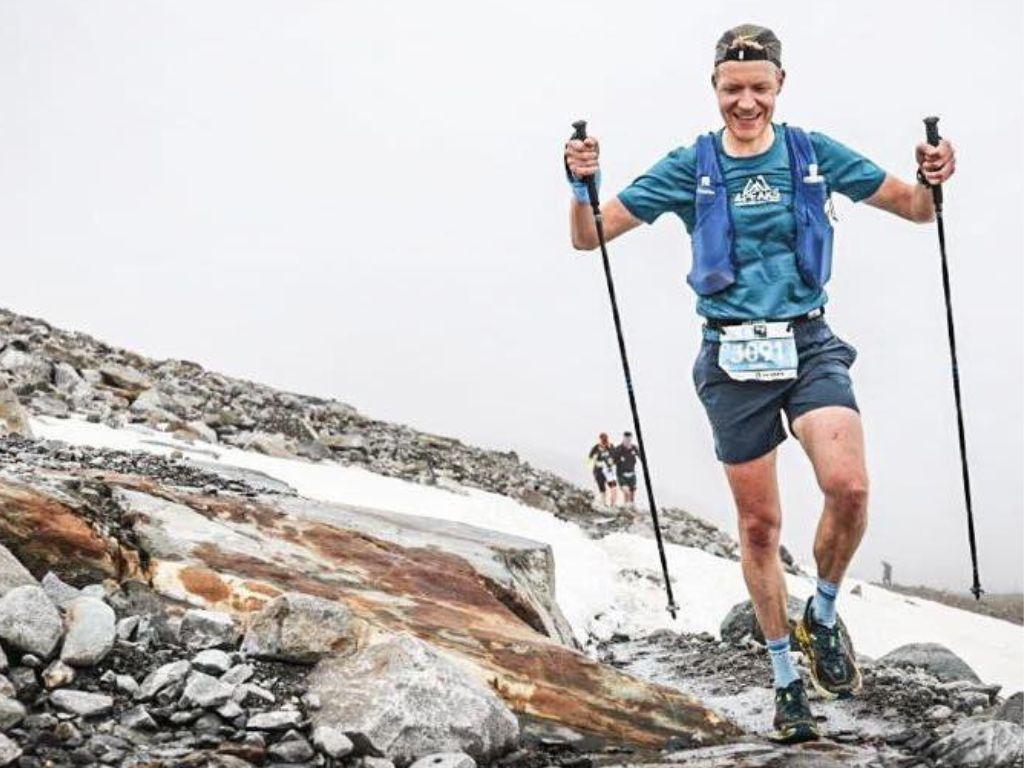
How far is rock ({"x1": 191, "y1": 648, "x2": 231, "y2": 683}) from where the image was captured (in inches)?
191

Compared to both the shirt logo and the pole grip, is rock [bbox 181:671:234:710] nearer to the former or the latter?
the shirt logo

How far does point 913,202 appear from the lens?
628 centimetres

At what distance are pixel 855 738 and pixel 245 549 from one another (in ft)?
12.4

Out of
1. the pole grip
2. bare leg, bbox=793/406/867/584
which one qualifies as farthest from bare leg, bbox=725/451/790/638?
the pole grip

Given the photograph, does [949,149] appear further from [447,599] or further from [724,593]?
[724,593]

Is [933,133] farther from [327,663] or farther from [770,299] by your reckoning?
[327,663]

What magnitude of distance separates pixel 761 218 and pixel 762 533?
1746 mm

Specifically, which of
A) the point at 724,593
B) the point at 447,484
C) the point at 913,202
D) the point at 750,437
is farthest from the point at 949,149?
the point at 447,484

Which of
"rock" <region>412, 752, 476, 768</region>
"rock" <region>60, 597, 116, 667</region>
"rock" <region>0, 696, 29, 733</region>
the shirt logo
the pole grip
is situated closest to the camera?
"rock" <region>0, 696, 29, 733</region>

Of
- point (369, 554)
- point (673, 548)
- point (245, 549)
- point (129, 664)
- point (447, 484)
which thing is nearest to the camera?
point (129, 664)

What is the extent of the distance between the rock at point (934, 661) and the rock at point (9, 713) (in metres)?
7.27

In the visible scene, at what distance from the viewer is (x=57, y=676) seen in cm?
447

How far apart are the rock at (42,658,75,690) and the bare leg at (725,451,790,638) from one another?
3457 millimetres

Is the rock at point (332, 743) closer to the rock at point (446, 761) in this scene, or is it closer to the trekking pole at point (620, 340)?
→ the rock at point (446, 761)
